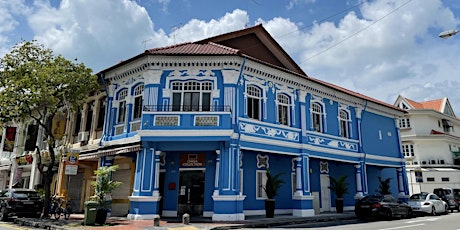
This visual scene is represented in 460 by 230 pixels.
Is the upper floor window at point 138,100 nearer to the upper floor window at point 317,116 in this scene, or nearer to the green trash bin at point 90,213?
the green trash bin at point 90,213

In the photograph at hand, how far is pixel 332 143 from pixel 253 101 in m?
6.44

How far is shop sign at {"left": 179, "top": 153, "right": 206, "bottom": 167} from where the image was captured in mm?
17656

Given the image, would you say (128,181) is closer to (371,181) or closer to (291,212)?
(291,212)

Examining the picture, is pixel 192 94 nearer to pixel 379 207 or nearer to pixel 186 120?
pixel 186 120

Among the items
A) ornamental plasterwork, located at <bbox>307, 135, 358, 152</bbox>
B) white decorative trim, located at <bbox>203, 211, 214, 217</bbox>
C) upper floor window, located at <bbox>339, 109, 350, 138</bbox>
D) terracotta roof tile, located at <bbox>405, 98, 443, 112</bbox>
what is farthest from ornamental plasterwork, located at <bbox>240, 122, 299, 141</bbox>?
terracotta roof tile, located at <bbox>405, 98, 443, 112</bbox>

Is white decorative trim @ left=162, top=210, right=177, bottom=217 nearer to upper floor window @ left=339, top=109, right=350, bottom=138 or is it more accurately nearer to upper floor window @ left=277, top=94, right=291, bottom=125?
upper floor window @ left=277, top=94, right=291, bottom=125

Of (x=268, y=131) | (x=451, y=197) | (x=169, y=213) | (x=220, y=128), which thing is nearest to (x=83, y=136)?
(x=169, y=213)

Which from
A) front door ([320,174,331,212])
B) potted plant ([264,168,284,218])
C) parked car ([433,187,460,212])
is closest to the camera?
potted plant ([264,168,284,218])

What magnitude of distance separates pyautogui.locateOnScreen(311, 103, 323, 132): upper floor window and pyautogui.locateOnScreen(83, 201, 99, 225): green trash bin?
1292cm

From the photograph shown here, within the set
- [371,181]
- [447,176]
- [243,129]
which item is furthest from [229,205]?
[447,176]

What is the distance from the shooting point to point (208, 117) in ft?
53.0

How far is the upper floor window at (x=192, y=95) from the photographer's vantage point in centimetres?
1708

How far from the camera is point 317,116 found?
2148 cm

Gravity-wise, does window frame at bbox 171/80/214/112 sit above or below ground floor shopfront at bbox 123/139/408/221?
above
